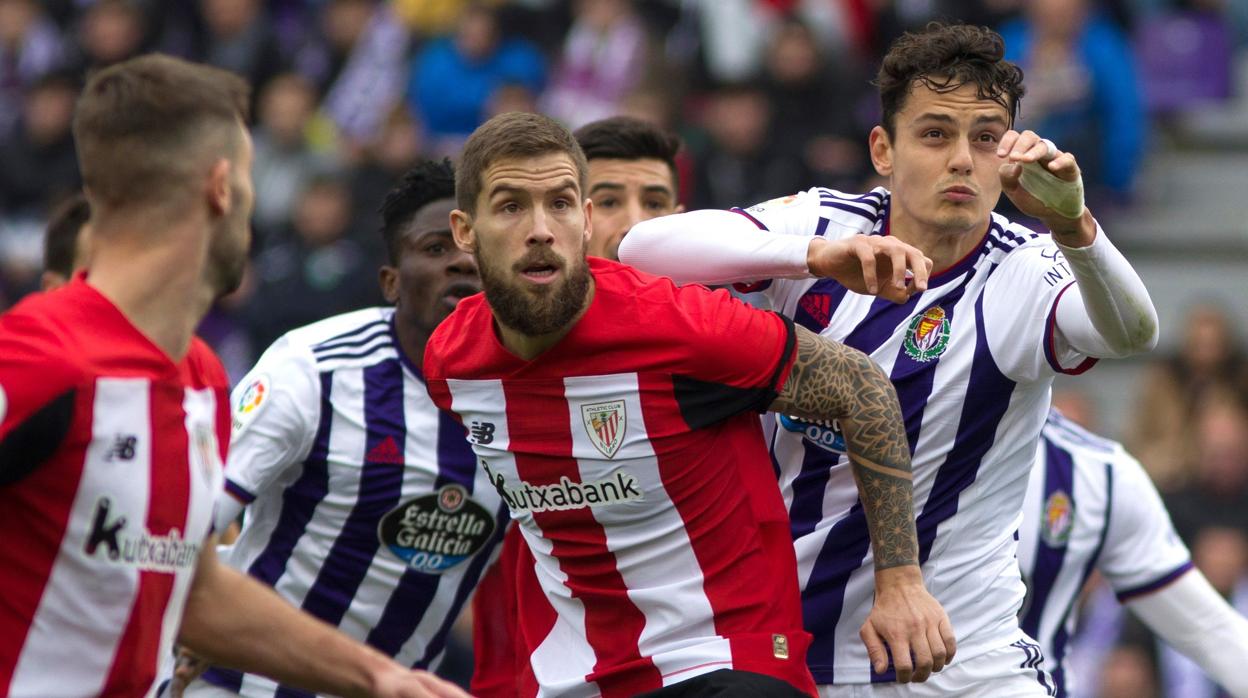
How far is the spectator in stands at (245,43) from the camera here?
1455 centimetres

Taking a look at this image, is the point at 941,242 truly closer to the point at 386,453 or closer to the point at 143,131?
the point at 386,453

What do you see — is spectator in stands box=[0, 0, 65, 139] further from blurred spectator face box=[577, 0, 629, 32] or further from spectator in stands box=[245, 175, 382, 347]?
blurred spectator face box=[577, 0, 629, 32]

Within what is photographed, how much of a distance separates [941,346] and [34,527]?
258 cm

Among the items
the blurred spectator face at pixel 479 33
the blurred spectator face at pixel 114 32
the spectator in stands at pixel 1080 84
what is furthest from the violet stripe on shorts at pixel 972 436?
the blurred spectator face at pixel 114 32

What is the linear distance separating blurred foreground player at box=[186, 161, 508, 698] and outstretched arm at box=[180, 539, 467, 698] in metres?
1.50

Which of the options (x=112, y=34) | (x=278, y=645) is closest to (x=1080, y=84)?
(x=112, y=34)

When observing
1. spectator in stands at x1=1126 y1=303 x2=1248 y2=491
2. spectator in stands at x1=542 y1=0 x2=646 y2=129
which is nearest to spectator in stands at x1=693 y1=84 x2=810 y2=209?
spectator in stands at x1=542 y1=0 x2=646 y2=129

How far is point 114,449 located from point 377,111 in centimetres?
1066

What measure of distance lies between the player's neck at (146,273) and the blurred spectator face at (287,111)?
10.00 meters

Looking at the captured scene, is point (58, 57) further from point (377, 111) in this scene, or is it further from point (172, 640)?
point (172, 640)

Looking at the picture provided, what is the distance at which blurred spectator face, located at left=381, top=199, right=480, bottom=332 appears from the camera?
6.03m

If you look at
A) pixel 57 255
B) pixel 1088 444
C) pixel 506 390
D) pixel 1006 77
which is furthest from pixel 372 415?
pixel 1088 444

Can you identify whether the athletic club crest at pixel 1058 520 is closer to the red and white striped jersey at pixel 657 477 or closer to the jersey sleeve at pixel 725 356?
the red and white striped jersey at pixel 657 477

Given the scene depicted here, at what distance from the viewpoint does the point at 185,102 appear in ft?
12.8
